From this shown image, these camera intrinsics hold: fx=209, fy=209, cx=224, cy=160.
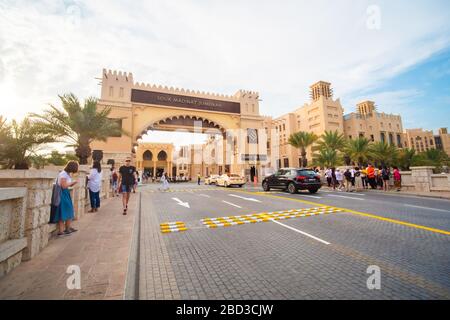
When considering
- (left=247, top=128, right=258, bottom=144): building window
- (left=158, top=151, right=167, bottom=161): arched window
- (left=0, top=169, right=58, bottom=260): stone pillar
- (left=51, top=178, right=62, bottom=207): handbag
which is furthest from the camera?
(left=158, top=151, right=167, bottom=161): arched window

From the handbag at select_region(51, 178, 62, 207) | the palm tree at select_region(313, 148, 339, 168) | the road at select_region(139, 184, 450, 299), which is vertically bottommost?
the road at select_region(139, 184, 450, 299)

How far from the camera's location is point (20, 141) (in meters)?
13.5

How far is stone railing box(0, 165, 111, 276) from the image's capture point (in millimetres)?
3064

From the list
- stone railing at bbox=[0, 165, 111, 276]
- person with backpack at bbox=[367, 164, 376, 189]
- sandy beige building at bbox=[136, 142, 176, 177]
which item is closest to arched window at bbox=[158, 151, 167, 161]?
sandy beige building at bbox=[136, 142, 176, 177]

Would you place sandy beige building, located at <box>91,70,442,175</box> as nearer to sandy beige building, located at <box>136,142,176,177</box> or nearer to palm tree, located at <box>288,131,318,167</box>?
sandy beige building, located at <box>136,142,176,177</box>

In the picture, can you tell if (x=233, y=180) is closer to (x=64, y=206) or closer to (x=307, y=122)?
(x=64, y=206)

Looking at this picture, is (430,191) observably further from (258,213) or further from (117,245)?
(117,245)

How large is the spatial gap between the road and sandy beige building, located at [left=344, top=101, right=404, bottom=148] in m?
64.9

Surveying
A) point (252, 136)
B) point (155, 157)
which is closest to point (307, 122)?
point (252, 136)

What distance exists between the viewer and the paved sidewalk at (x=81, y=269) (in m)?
2.51

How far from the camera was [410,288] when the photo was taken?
103 inches

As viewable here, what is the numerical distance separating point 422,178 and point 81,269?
62.8 ft

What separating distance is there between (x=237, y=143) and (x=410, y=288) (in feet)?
95.4
